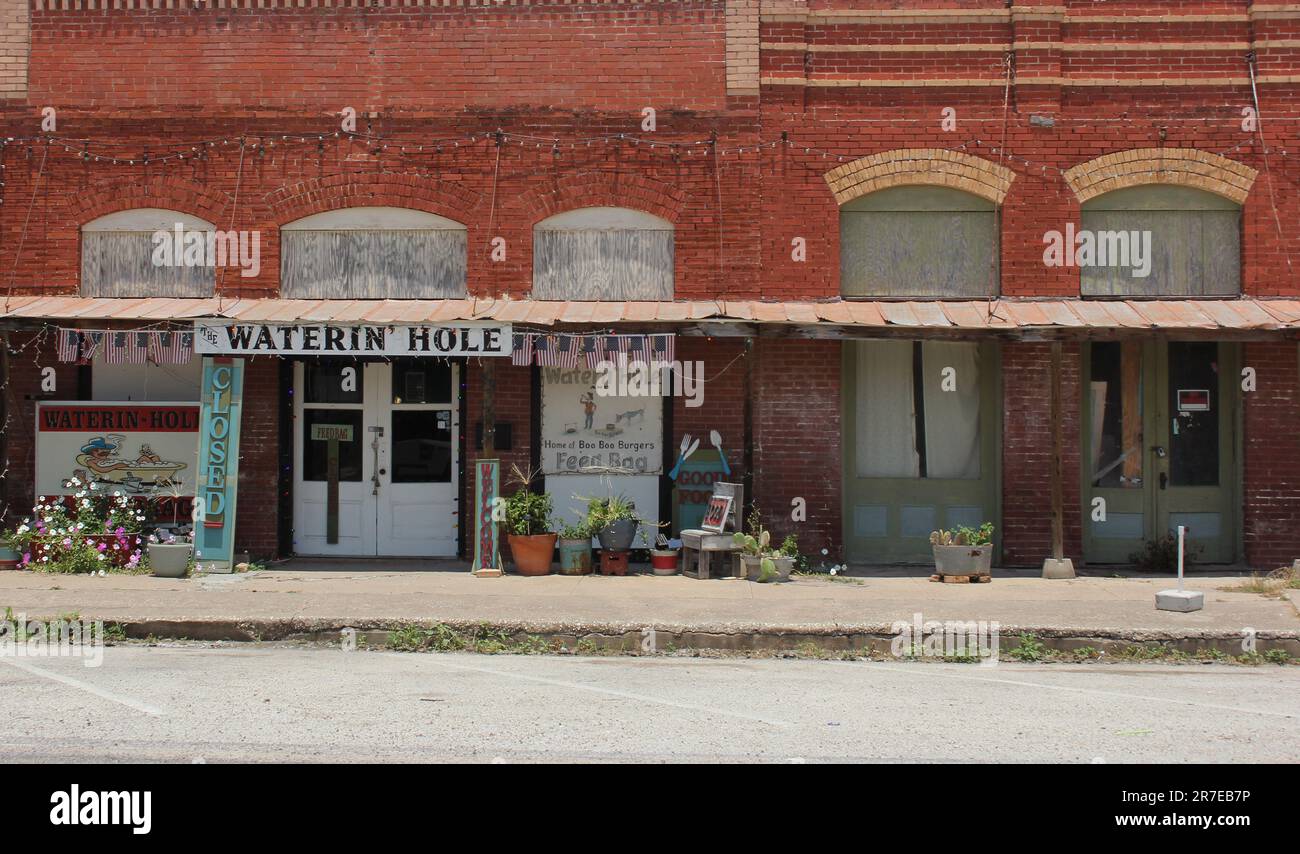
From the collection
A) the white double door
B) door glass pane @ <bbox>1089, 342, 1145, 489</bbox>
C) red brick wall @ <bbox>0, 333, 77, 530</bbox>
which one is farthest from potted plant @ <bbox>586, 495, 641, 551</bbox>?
red brick wall @ <bbox>0, 333, 77, 530</bbox>

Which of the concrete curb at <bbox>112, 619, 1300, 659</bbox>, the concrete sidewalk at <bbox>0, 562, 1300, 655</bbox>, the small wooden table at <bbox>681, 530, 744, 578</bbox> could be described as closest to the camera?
the concrete curb at <bbox>112, 619, 1300, 659</bbox>

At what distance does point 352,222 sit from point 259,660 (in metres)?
6.40

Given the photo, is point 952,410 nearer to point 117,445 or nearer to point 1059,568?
point 1059,568

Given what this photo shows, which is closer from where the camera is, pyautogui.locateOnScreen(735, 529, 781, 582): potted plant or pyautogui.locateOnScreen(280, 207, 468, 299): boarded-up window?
pyautogui.locateOnScreen(735, 529, 781, 582): potted plant

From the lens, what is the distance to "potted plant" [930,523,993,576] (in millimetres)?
12188

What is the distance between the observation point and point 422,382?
45.7 feet

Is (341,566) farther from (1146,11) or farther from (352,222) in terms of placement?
(1146,11)

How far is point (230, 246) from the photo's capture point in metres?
13.5

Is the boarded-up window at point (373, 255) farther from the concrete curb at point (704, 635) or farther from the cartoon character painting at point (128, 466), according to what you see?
the concrete curb at point (704, 635)

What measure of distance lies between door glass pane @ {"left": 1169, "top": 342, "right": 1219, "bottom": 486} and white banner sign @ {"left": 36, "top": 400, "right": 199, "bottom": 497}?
11787 mm

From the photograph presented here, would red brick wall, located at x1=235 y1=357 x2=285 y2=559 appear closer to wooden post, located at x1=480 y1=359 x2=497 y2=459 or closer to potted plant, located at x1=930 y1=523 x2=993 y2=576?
wooden post, located at x1=480 y1=359 x2=497 y2=459

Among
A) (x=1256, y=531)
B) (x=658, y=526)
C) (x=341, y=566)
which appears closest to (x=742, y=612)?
(x=658, y=526)

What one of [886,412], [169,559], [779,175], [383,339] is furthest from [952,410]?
[169,559]

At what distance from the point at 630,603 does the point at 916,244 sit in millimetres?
5799
